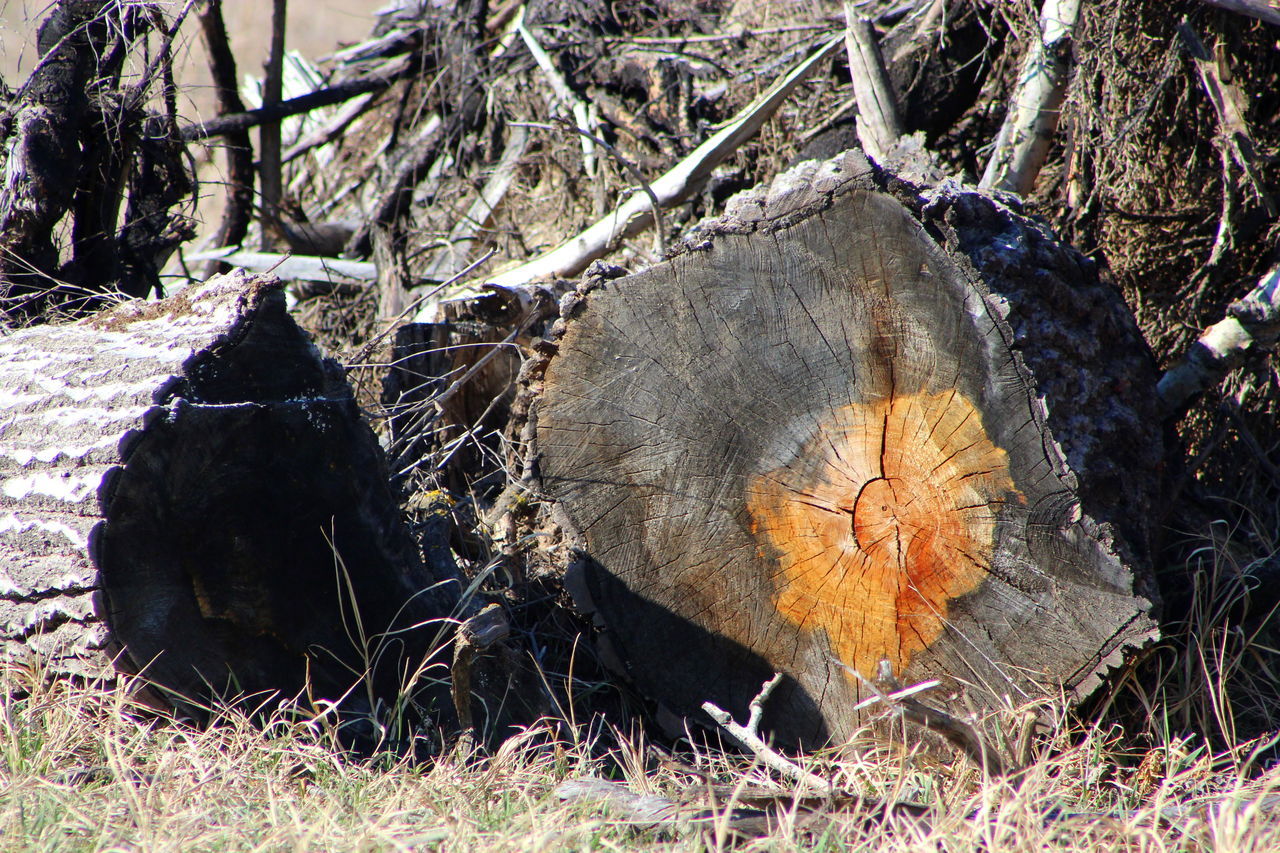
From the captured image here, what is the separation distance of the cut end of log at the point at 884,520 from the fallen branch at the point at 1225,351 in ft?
3.23

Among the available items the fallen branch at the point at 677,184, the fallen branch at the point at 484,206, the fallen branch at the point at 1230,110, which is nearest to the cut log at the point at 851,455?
the fallen branch at the point at 1230,110

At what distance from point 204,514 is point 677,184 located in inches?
111

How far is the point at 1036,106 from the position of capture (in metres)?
3.57

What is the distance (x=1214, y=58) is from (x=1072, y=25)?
0.50 metres

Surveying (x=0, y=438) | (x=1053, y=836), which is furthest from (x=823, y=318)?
(x=0, y=438)

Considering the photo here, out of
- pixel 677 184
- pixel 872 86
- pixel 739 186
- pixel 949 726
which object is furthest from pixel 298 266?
pixel 949 726

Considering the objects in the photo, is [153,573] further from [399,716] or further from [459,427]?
[459,427]

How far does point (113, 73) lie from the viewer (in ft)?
11.1

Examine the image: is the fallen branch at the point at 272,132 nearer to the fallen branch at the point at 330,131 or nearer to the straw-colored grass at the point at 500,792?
the fallen branch at the point at 330,131

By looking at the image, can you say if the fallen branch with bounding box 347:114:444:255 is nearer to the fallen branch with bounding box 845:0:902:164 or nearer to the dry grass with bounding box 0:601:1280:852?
the fallen branch with bounding box 845:0:902:164

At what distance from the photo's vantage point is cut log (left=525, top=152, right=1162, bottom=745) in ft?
6.98

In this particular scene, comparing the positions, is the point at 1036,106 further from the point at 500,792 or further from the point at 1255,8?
the point at 500,792

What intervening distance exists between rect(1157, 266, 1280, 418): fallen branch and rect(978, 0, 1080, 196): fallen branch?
3.40 feet

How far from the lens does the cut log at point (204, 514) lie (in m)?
2.08
